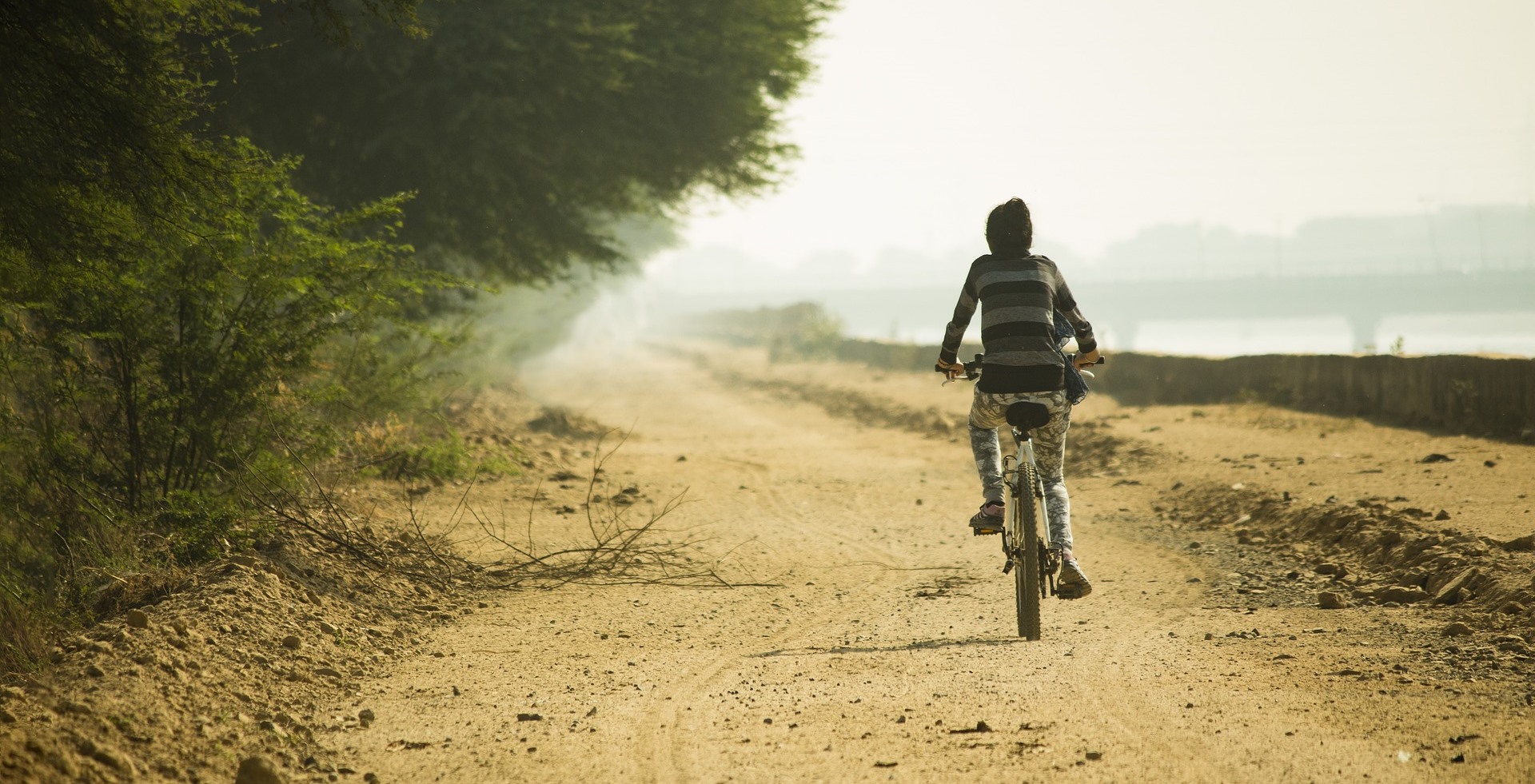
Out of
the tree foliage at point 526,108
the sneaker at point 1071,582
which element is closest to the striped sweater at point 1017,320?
the sneaker at point 1071,582

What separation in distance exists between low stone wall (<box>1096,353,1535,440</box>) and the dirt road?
172 centimetres

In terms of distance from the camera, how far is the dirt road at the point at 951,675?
3.96m

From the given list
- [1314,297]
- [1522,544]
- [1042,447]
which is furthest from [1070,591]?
[1314,297]

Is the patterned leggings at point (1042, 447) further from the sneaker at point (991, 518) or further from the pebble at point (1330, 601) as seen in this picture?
the pebble at point (1330, 601)

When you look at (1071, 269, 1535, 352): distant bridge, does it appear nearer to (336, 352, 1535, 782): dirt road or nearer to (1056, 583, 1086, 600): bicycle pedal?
(336, 352, 1535, 782): dirt road

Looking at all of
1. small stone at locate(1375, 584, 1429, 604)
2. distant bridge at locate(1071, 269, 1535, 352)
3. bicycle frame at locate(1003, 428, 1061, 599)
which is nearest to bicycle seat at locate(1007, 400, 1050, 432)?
A: bicycle frame at locate(1003, 428, 1061, 599)

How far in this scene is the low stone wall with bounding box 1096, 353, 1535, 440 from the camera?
11336 millimetres

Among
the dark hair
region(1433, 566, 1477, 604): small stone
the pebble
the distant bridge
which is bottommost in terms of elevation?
Result: the pebble

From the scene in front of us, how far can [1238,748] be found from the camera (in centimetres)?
394

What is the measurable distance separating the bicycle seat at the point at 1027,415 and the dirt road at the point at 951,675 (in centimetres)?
108

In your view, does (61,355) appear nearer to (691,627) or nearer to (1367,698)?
(691,627)

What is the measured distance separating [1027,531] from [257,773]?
141 inches

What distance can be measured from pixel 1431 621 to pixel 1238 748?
7.90 feet

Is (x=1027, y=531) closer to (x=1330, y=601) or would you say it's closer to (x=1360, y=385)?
(x=1330, y=601)
